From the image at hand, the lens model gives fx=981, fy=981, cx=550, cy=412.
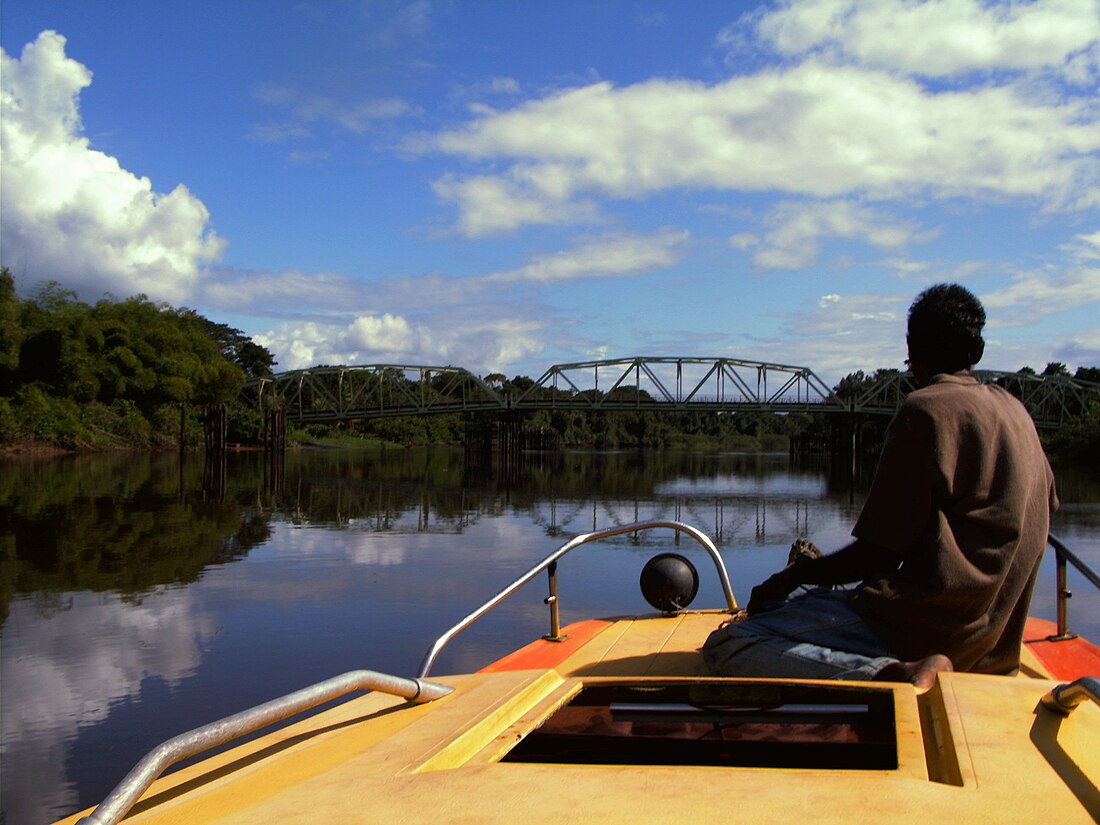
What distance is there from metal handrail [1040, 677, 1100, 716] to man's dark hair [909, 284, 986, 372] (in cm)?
133

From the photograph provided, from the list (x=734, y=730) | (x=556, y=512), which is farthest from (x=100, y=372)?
(x=734, y=730)

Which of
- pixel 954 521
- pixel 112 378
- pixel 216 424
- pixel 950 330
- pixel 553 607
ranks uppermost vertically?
pixel 112 378

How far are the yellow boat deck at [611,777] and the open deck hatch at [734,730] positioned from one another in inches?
4.0

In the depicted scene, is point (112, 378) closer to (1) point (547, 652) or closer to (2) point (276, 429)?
(2) point (276, 429)

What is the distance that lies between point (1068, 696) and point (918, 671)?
0.56 metres

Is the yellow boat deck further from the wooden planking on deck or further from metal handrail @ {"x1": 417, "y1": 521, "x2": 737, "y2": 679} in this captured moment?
metal handrail @ {"x1": 417, "y1": 521, "x2": 737, "y2": 679}

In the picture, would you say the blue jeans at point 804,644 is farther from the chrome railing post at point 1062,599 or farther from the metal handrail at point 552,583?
the chrome railing post at point 1062,599

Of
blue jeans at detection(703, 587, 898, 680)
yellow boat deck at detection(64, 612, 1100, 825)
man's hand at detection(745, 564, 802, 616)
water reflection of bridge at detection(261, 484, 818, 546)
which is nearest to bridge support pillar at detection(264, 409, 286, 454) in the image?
water reflection of bridge at detection(261, 484, 818, 546)

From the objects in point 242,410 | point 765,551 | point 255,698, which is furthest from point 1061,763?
point 242,410

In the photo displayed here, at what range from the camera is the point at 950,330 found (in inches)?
131

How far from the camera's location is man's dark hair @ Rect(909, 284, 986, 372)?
3.33 metres

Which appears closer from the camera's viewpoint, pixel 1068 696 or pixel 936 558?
pixel 1068 696

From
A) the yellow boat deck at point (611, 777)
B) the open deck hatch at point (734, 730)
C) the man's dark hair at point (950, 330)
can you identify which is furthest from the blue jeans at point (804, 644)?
the man's dark hair at point (950, 330)

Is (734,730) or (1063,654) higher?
(734,730)
